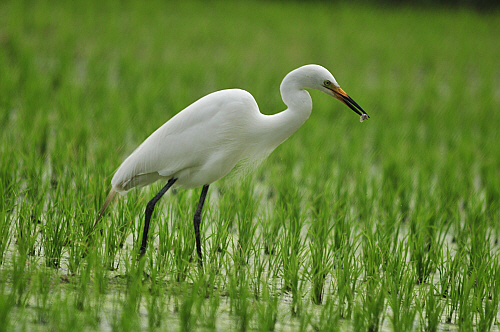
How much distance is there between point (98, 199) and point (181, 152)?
77cm

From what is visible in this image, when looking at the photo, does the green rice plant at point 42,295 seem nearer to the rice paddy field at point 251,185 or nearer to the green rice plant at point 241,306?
the rice paddy field at point 251,185

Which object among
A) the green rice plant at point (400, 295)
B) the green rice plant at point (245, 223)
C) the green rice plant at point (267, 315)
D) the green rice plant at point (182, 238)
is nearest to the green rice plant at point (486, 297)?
the green rice plant at point (400, 295)

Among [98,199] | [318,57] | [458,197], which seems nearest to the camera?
[98,199]

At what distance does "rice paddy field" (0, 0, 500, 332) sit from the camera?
1.98 metres

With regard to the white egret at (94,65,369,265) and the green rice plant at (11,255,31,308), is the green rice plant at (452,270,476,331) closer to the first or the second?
the white egret at (94,65,369,265)

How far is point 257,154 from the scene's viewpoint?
→ 247 cm

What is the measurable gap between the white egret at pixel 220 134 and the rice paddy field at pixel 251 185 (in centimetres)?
31

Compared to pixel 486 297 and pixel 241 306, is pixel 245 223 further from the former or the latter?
pixel 486 297

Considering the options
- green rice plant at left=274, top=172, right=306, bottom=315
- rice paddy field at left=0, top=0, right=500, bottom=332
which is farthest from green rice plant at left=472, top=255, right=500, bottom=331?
green rice plant at left=274, top=172, right=306, bottom=315

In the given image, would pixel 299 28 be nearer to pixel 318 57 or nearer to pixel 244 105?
pixel 318 57

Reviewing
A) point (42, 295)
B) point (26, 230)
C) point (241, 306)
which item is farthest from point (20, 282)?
point (241, 306)

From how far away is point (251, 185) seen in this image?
384 cm

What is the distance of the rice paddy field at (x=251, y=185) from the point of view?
1.98m

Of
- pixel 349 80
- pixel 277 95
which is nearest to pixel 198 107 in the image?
pixel 277 95
